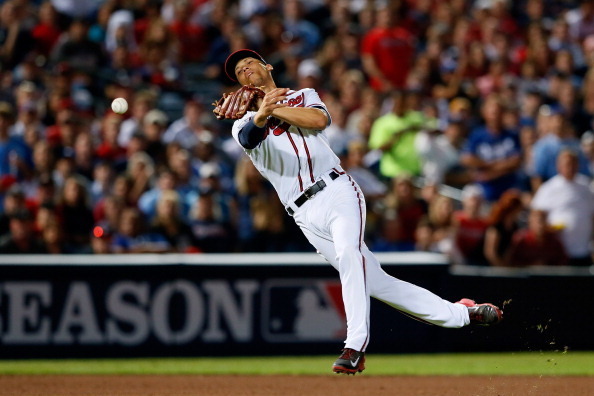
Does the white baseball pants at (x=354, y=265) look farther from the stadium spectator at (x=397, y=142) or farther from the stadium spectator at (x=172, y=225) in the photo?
the stadium spectator at (x=397, y=142)

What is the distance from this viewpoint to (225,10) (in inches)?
562

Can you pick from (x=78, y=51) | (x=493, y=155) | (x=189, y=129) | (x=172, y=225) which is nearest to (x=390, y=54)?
(x=493, y=155)

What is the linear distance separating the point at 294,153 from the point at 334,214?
49cm

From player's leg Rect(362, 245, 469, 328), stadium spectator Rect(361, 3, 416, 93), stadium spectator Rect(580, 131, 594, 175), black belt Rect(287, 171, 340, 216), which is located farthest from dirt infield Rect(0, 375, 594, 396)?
stadium spectator Rect(361, 3, 416, 93)

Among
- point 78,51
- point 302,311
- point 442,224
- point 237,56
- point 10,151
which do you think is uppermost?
point 78,51

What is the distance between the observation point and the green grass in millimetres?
9297

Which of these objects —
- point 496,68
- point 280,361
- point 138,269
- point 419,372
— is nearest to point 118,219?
point 138,269

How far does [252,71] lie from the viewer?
703cm

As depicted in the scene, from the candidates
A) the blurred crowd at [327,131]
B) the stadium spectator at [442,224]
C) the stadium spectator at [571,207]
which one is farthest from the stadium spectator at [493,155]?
the stadium spectator at [442,224]

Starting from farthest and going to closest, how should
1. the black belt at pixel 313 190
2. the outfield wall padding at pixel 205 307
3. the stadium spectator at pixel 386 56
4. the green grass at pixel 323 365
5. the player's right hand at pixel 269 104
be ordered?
the stadium spectator at pixel 386 56
the outfield wall padding at pixel 205 307
the green grass at pixel 323 365
the black belt at pixel 313 190
the player's right hand at pixel 269 104

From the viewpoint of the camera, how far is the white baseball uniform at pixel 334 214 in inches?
260

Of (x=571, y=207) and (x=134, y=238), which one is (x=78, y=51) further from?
(x=571, y=207)

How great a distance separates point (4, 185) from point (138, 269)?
2.23 meters

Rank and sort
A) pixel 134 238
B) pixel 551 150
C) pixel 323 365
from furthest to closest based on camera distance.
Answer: pixel 551 150 → pixel 134 238 → pixel 323 365
